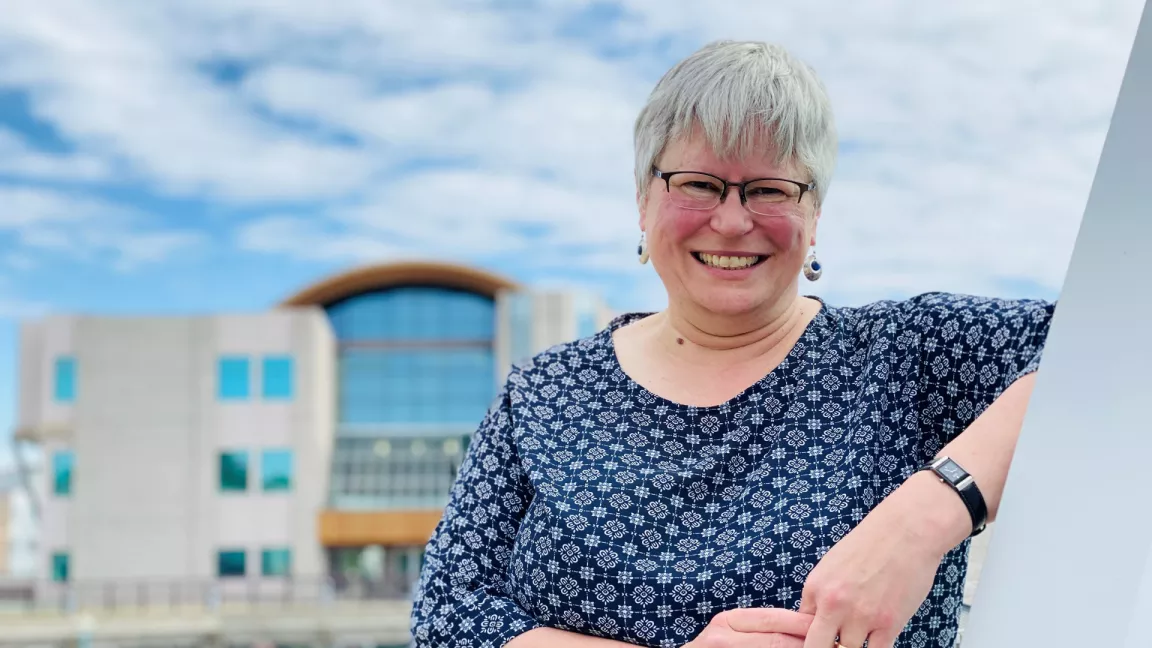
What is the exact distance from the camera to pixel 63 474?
2962 cm

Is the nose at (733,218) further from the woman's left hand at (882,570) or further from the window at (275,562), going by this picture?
the window at (275,562)

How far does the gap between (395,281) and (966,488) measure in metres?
35.2

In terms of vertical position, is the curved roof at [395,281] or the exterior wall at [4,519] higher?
the curved roof at [395,281]

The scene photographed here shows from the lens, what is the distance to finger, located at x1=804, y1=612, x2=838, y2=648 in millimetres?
1199

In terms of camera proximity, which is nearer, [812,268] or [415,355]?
[812,268]

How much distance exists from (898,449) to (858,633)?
487 mm

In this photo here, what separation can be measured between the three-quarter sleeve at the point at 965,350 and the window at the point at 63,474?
31.6 meters

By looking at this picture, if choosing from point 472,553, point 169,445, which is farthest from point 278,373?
point 472,553

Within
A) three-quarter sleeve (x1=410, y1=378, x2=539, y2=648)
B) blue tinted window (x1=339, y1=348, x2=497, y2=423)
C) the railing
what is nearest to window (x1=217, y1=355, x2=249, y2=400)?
blue tinted window (x1=339, y1=348, x2=497, y2=423)

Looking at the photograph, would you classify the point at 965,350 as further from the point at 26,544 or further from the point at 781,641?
the point at 26,544

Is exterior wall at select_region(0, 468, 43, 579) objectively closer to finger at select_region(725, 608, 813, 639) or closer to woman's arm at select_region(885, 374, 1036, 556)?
finger at select_region(725, 608, 813, 639)

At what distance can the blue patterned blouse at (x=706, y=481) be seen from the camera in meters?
1.57

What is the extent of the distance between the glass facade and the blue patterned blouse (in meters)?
29.9

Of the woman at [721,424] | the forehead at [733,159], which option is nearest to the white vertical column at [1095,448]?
the woman at [721,424]
